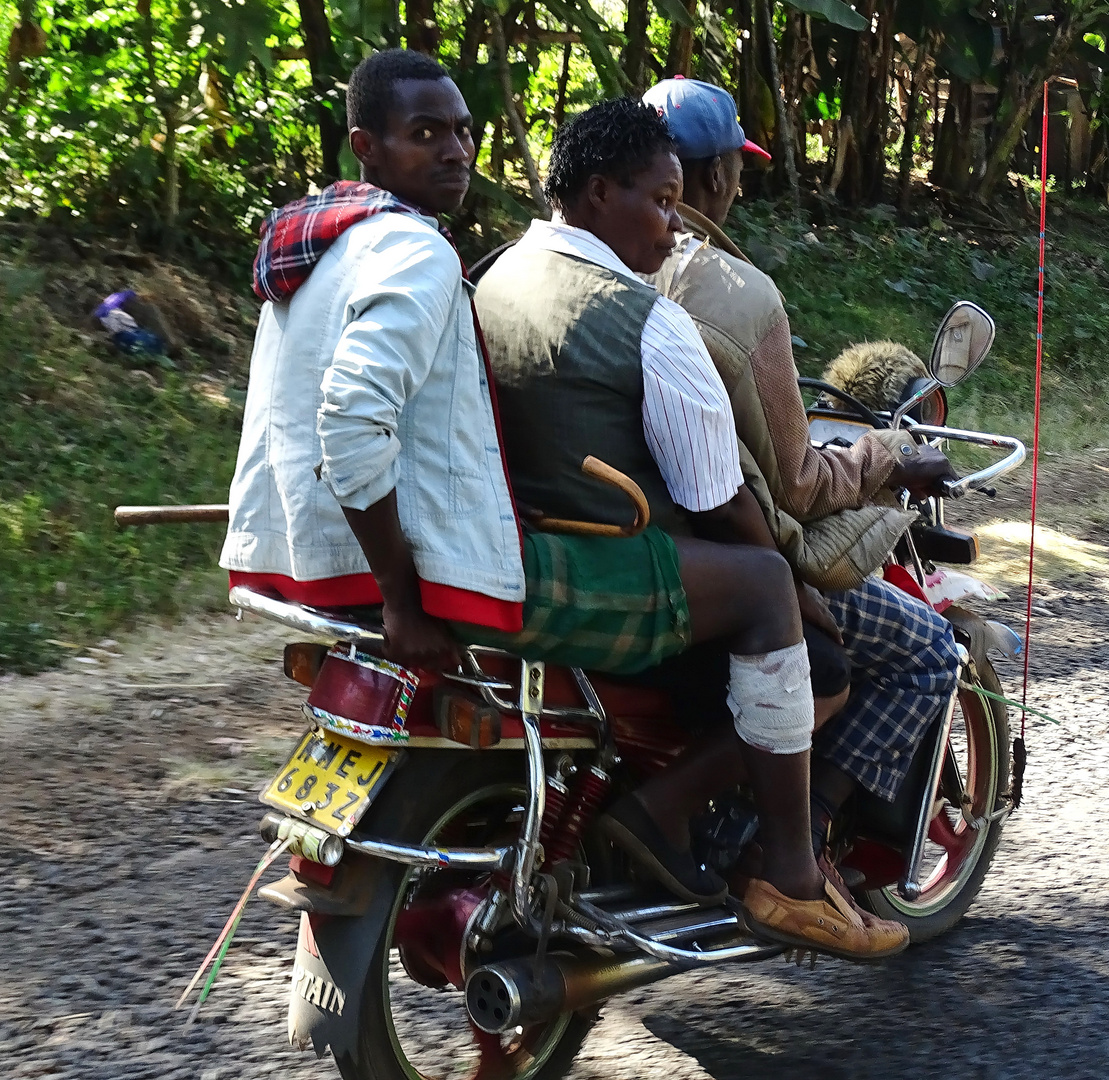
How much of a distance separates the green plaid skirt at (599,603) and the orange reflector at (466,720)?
11 centimetres

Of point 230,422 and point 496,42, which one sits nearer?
point 230,422

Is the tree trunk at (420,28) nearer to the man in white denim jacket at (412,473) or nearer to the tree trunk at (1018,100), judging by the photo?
the man in white denim jacket at (412,473)

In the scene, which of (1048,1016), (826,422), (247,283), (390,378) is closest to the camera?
(390,378)

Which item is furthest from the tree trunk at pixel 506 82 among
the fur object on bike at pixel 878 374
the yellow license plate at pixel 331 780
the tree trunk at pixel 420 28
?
the yellow license plate at pixel 331 780

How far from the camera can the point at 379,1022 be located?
259 cm

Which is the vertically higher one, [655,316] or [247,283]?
[655,316]

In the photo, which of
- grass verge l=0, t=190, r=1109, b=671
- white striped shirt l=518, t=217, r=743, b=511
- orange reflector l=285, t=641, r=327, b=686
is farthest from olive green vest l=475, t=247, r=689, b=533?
grass verge l=0, t=190, r=1109, b=671

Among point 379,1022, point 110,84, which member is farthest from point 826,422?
point 110,84

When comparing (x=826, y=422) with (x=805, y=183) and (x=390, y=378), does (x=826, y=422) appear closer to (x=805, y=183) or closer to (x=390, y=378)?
(x=390, y=378)

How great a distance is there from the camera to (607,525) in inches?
102

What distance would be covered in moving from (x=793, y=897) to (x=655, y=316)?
3.95 ft

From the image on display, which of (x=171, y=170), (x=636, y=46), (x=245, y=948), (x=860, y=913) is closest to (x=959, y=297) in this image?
(x=636, y=46)

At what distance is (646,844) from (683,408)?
888mm

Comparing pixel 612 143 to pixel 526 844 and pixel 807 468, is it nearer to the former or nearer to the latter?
pixel 807 468
